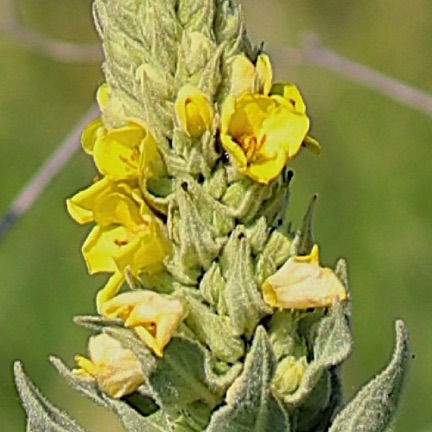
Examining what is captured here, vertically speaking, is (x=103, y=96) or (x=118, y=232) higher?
(x=103, y=96)

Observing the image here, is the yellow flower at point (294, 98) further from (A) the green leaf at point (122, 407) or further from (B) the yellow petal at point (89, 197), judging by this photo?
(A) the green leaf at point (122, 407)

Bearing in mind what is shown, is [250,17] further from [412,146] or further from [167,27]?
[167,27]

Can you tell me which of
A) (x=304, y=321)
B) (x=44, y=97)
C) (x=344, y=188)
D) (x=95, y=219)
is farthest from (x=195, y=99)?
(x=44, y=97)

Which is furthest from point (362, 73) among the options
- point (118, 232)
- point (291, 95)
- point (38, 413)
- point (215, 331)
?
point (38, 413)

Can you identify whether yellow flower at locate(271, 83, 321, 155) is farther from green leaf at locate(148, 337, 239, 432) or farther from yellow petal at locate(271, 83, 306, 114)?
green leaf at locate(148, 337, 239, 432)

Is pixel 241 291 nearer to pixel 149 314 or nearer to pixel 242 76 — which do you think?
pixel 149 314

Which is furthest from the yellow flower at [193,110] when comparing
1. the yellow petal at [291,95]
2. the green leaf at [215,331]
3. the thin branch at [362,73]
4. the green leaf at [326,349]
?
the thin branch at [362,73]
